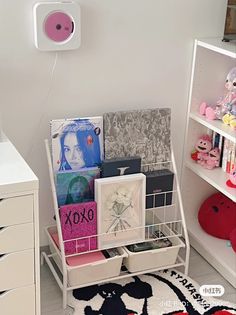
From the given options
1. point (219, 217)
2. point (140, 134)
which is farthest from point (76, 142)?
point (219, 217)

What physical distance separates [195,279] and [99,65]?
0.94 meters

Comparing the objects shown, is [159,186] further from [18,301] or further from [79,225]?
[18,301]

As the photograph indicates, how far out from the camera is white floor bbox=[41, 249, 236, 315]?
6.66 ft

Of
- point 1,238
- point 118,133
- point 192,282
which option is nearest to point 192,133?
point 118,133

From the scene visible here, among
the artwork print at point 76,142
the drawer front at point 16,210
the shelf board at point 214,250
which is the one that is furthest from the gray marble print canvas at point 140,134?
the drawer front at point 16,210

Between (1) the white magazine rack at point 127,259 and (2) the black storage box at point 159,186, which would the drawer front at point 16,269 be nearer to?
(1) the white magazine rack at point 127,259

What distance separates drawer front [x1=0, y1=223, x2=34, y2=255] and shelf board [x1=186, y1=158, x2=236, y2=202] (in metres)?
0.87

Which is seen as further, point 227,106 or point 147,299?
point 227,106

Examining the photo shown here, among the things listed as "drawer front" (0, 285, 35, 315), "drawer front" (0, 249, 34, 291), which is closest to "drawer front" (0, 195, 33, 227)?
"drawer front" (0, 249, 34, 291)

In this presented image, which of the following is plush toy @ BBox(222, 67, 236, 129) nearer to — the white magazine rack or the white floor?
the white magazine rack

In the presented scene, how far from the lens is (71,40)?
2.00 metres

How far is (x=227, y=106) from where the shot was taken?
2.23m

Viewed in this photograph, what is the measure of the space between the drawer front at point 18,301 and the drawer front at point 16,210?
0.24 meters

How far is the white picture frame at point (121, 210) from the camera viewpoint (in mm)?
2074
